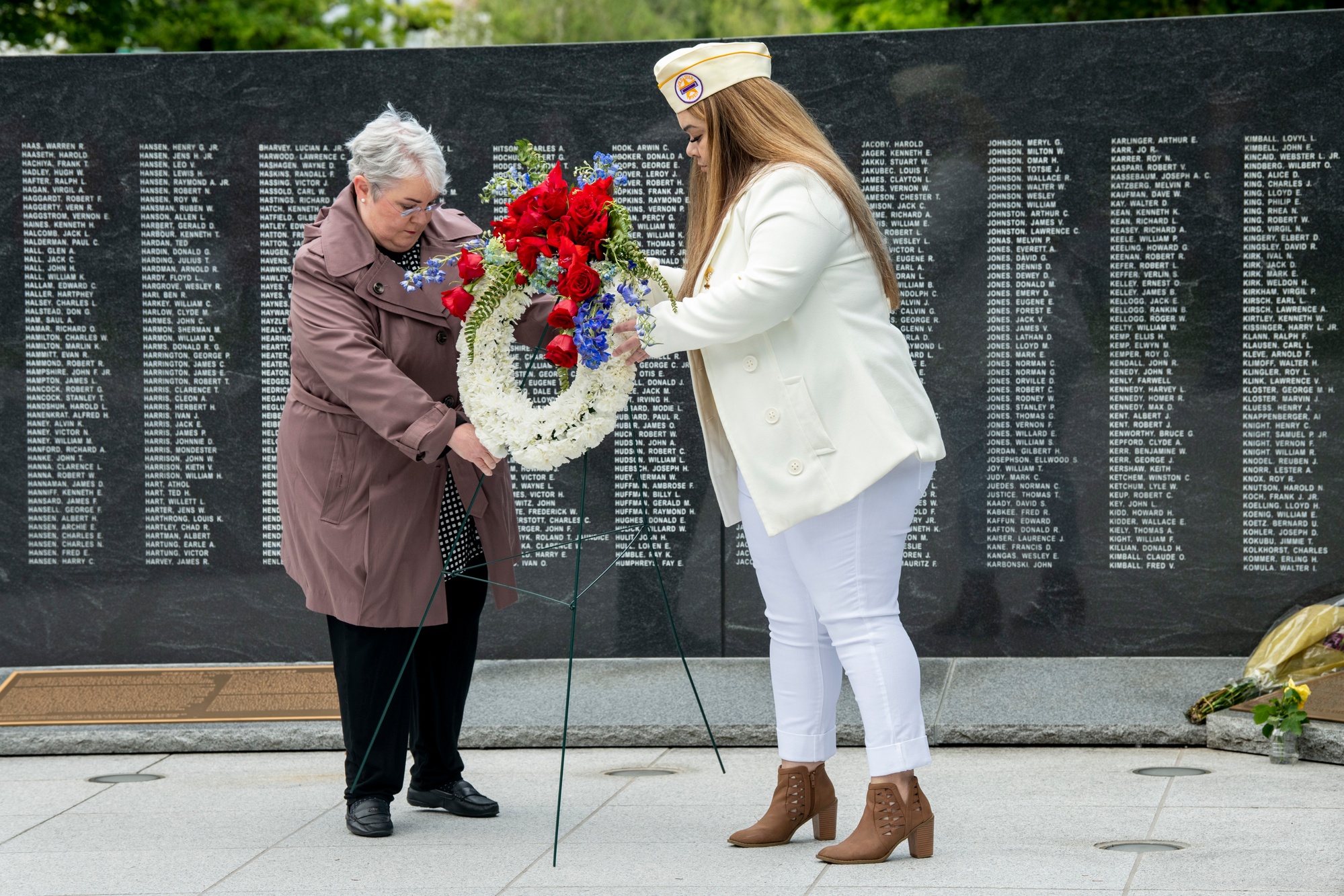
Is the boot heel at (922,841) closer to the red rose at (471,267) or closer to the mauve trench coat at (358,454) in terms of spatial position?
the mauve trench coat at (358,454)

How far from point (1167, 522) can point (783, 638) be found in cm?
247

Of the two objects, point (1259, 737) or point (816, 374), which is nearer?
point (816, 374)

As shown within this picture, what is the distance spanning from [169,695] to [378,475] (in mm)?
1978

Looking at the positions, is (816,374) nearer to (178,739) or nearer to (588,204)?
(588,204)

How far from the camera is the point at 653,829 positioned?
380 centimetres

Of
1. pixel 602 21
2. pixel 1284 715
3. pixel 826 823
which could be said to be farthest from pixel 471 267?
→ pixel 602 21

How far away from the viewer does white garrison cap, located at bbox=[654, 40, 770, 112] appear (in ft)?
11.0

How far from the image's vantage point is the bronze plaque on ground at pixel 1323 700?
14.5 ft

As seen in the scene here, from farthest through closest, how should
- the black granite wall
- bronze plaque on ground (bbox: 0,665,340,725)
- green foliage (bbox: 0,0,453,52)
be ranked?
1. green foliage (bbox: 0,0,453,52)
2. the black granite wall
3. bronze plaque on ground (bbox: 0,665,340,725)

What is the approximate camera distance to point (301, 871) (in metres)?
3.46

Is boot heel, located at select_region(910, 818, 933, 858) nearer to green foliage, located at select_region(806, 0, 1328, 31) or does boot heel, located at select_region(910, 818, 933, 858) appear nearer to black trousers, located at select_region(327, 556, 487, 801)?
black trousers, located at select_region(327, 556, 487, 801)

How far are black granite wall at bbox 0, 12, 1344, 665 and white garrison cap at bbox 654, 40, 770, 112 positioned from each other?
2239mm

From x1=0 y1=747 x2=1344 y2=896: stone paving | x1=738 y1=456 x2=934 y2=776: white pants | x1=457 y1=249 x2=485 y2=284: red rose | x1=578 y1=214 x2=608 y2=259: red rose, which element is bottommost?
x1=0 y1=747 x2=1344 y2=896: stone paving

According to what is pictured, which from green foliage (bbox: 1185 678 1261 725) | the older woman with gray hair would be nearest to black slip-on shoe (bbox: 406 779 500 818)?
the older woman with gray hair
